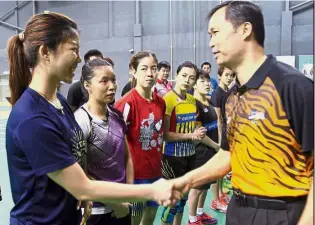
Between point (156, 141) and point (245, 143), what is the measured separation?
1.45 metres

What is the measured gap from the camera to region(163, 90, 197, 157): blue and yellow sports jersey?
3275 millimetres

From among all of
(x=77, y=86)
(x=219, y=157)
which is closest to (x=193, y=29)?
(x=77, y=86)

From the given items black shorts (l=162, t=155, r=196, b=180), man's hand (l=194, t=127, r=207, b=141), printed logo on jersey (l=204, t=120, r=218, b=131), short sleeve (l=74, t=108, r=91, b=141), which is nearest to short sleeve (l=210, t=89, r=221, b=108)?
printed logo on jersey (l=204, t=120, r=218, b=131)

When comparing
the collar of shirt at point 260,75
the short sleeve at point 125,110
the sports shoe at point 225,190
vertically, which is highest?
the collar of shirt at point 260,75

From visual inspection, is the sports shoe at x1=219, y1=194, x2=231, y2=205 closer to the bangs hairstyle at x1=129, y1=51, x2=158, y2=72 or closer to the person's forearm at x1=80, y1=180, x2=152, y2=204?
the bangs hairstyle at x1=129, y1=51, x2=158, y2=72

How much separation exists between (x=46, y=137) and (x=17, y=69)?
0.40 m

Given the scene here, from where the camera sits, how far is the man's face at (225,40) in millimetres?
1530

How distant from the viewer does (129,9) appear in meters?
13.1

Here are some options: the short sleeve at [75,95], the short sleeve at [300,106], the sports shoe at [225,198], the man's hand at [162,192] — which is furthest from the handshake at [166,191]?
the sports shoe at [225,198]

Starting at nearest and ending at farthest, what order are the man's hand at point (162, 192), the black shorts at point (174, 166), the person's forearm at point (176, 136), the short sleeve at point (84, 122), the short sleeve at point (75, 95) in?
the man's hand at point (162, 192), the short sleeve at point (84, 122), the person's forearm at point (176, 136), the black shorts at point (174, 166), the short sleeve at point (75, 95)

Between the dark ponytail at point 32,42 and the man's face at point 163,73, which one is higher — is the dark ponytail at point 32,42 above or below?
below

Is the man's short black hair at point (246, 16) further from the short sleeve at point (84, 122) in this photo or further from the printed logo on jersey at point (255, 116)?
the short sleeve at point (84, 122)

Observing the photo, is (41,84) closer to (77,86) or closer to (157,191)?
(157,191)

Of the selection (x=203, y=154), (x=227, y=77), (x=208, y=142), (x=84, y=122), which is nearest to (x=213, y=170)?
(x=84, y=122)
